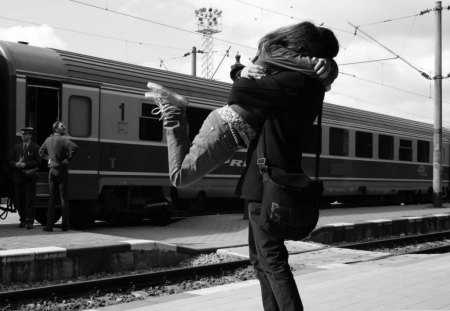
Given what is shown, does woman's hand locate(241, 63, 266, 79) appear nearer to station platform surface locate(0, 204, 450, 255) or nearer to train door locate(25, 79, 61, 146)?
station platform surface locate(0, 204, 450, 255)

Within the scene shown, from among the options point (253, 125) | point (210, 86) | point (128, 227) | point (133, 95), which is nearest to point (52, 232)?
point (128, 227)

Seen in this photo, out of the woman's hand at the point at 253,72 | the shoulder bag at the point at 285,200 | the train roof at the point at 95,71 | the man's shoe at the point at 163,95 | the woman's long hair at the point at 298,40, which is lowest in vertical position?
the shoulder bag at the point at 285,200

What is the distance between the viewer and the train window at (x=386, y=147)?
21672 mm

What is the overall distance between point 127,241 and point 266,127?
6.25 metres

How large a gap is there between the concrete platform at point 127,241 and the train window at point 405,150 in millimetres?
7055

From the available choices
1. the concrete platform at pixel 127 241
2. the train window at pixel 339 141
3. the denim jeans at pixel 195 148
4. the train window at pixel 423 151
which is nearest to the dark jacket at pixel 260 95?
the denim jeans at pixel 195 148

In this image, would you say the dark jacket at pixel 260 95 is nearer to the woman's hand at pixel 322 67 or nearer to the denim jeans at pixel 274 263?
the woman's hand at pixel 322 67

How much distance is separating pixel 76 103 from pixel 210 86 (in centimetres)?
414

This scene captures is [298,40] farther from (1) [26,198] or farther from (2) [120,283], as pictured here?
(1) [26,198]

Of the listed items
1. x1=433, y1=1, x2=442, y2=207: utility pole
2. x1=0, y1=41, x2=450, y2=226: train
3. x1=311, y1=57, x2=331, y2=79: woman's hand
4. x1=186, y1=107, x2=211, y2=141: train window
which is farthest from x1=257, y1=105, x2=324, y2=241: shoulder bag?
x1=433, y1=1, x2=442, y2=207: utility pole

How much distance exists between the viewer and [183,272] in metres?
7.92

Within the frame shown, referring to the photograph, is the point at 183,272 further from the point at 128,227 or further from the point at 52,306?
the point at 128,227

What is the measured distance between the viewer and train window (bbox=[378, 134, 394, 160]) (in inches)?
853

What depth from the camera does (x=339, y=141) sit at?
19.3 meters
